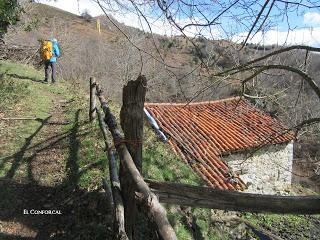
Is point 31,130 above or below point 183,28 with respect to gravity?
below

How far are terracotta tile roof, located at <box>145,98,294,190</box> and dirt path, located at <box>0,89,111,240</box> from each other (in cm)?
484

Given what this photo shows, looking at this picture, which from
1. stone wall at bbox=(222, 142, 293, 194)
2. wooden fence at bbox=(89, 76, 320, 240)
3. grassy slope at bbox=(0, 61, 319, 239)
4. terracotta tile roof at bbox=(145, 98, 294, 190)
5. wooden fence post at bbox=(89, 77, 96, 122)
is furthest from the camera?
stone wall at bbox=(222, 142, 293, 194)

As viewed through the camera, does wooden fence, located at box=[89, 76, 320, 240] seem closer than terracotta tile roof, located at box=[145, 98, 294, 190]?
Yes

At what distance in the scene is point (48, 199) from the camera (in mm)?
5250

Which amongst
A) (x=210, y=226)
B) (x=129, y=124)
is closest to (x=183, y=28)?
(x=129, y=124)

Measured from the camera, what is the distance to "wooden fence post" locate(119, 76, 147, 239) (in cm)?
335

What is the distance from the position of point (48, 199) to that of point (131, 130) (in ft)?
7.73

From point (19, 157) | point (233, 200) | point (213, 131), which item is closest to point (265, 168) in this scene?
point (213, 131)

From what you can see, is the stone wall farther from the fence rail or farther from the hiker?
the fence rail

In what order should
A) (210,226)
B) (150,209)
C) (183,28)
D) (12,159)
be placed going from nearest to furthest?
1. (150,209)
2. (183,28)
3. (12,159)
4. (210,226)

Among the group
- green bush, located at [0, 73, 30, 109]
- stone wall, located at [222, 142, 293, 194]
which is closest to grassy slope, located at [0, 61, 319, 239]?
green bush, located at [0, 73, 30, 109]

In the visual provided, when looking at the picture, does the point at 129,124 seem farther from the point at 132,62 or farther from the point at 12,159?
the point at 132,62

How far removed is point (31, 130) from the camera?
26.1 feet

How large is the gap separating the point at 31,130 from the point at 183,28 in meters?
5.04
